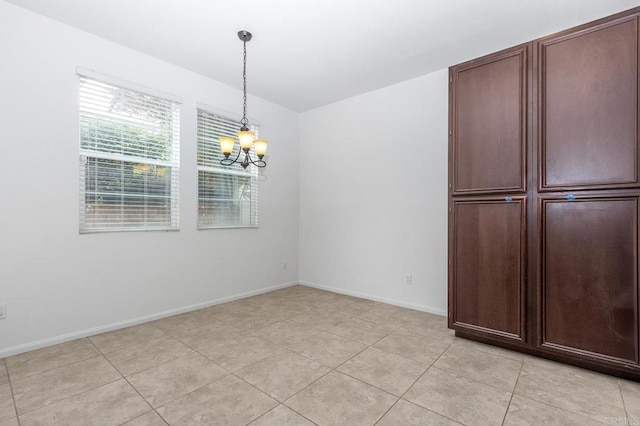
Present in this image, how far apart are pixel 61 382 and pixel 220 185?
8.21 feet

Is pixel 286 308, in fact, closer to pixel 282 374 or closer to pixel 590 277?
pixel 282 374

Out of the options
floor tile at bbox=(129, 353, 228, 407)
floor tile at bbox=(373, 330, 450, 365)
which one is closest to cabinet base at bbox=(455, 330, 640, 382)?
floor tile at bbox=(373, 330, 450, 365)

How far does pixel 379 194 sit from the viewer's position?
4.06 metres

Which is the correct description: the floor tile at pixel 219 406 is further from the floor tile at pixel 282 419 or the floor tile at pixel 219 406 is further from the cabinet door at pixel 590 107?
the cabinet door at pixel 590 107

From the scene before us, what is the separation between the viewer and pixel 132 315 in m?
3.14

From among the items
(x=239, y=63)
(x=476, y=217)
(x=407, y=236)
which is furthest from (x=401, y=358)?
(x=239, y=63)

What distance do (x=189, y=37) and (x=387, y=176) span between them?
270cm

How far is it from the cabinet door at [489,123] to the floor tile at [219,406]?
2.39 meters

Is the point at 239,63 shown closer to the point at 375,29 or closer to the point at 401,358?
the point at 375,29

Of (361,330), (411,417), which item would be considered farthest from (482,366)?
(361,330)

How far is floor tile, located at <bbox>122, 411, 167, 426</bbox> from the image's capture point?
1650 millimetres

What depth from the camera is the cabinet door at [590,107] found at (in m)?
2.09

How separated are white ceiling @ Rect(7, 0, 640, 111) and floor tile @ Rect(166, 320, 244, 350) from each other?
113 inches

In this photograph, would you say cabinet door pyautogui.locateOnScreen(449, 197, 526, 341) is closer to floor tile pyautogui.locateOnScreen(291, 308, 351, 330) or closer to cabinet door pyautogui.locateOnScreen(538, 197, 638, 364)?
cabinet door pyautogui.locateOnScreen(538, 197, 638, 364)
